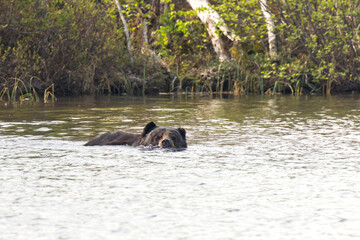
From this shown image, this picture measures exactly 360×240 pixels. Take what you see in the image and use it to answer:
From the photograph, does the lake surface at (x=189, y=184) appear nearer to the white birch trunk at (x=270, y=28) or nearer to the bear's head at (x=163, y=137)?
the bear's head at (x=163, y=137)

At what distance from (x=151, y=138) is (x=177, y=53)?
21576 mm

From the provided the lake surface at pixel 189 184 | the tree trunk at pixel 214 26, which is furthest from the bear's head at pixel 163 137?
the tree trunk at pixel 214 26

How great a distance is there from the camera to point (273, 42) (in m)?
29.6

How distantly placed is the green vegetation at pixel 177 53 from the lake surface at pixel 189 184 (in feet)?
37.7

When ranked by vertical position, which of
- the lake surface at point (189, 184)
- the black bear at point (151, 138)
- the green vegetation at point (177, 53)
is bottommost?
the lake surface at point (189, 184)

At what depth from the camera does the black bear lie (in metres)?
10.5

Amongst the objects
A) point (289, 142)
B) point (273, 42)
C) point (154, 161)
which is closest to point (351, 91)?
point (273, 42)

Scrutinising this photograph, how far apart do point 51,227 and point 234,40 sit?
25349 mm

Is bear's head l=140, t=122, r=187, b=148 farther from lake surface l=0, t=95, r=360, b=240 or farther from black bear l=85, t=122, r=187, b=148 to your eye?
lake surface l=0, t=95, r=360, b=240

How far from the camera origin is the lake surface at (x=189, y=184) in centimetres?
559

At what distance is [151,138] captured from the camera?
1062 centimetres

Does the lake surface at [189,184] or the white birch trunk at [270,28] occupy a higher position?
the white birch trunk at [270,28]

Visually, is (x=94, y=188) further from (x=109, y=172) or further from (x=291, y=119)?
(x=291, y=119)

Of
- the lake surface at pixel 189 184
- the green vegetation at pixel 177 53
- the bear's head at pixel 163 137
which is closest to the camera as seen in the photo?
Answer: the lake surface at pixel 189 184
